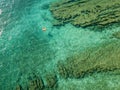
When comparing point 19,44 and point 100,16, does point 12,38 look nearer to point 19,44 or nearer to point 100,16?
point 19,44

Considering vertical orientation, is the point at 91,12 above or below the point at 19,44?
above

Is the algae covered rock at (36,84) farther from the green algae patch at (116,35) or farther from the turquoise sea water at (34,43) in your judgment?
the green algae patch at (116,35)

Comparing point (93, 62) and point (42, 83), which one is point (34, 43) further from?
point (93, 62)

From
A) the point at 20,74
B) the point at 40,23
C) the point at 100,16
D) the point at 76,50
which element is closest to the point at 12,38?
the point at 40,23

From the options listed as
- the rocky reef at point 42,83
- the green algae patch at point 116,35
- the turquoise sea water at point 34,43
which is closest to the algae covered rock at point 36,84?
the rocky reef at point 42,83

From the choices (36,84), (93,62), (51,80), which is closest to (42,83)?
(36,84)
